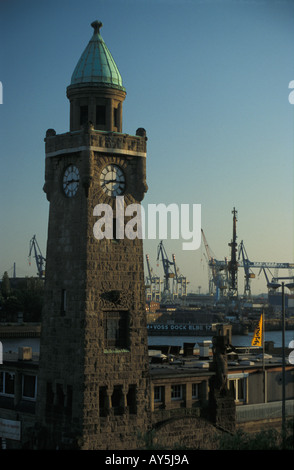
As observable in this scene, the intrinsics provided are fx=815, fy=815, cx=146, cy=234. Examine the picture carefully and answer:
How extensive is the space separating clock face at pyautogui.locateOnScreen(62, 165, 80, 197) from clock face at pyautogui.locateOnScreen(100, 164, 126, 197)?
1050mm

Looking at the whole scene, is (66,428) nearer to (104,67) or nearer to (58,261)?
(58,261)

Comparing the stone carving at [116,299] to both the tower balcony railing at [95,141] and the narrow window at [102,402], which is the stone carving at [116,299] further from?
the tower balcony railing at [95,141]

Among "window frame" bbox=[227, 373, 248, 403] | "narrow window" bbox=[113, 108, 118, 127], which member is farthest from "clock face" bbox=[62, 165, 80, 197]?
"window frame" bbox=[227, 373, 248, 403]

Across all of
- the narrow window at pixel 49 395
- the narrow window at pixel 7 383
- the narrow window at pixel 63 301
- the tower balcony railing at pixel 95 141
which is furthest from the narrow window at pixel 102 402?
the tower balcony railing at pixel 95 141

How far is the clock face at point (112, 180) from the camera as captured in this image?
3375 cm

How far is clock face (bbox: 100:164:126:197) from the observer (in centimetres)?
3375

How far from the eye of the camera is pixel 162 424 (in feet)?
112

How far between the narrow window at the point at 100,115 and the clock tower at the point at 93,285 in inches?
1.7

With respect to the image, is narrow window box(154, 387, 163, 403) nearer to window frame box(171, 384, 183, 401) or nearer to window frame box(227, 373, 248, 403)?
window frame box(171, 384, 183, 401)

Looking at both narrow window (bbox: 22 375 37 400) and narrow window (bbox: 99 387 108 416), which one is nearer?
narrow window (bbox: 99 387 108 416)

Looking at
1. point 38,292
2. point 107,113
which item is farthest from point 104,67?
point 38,292

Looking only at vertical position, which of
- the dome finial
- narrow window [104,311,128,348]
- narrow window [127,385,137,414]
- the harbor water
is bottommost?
the harbor water
